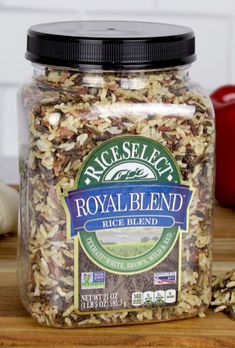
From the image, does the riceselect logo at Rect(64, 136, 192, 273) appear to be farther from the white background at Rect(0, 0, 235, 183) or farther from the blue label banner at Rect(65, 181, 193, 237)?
the white background at Rect(0, 0, 235, 183)

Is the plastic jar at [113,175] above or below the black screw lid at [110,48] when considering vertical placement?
below

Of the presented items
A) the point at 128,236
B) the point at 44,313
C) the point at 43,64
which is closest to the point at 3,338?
the point at 44,313

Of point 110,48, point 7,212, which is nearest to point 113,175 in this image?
point 110,48

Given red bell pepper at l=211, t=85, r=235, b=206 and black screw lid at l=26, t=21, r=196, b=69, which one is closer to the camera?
black screw lid at l=26, t=21, r=196, b=69

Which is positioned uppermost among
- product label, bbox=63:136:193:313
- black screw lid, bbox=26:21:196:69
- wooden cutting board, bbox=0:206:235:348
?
black screw lid, bbox=26:21:196:69

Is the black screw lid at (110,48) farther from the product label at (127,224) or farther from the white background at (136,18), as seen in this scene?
the white background at (136,18)

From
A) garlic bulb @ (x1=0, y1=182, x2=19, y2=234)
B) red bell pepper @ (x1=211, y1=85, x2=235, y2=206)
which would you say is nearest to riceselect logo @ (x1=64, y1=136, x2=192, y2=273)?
garlic bulb @ (x1=0, y1=182, x2=19, y2=234)

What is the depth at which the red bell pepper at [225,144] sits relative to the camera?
1761 mm

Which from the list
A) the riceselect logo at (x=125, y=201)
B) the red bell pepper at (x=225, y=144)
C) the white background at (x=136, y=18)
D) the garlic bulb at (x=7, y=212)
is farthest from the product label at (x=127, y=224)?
the white background at (x=136, y=18)

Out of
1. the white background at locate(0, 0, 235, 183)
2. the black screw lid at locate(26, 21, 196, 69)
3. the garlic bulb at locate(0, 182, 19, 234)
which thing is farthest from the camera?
the white background at locate(0, 0, 235, 183)

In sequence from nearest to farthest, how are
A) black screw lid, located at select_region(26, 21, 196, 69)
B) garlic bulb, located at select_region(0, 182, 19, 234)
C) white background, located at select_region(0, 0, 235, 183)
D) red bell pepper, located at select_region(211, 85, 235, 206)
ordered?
black screw lid, located at select_region(26, 21, 196, 69)
garlic bulb, located at select_region(0, 182, 19, 234)
red bell pepper, located at select_region(211, 85, 235, 206)
white background, located at select_region(0, 0, 235, 183)

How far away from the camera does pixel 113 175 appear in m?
1.14

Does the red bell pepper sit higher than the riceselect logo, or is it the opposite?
the riceselect logo

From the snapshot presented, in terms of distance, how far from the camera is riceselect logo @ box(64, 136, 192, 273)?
1.14m
